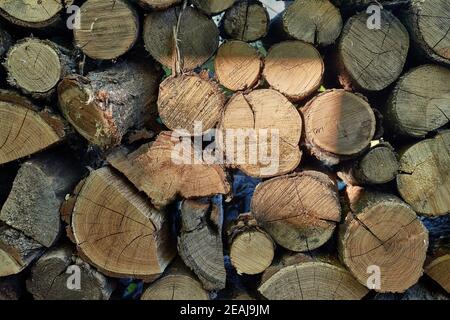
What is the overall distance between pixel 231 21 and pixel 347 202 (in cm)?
106

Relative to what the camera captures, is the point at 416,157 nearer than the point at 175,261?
Yes

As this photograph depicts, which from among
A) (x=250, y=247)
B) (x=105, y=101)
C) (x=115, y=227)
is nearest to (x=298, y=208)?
(x=250, y=247)

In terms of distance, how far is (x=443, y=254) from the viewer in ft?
7.00

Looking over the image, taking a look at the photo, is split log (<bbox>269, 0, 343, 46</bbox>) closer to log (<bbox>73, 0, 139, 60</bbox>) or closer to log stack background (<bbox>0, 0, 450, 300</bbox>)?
log stack background (<bbox>0, 0, 450, 300</bbox>)

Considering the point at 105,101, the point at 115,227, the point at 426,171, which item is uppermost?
the point at 105,101

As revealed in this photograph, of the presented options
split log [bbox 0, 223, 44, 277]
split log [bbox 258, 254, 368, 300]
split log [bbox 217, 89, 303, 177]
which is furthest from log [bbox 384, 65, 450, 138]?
split log [bbox 0, 223, 44, 277]

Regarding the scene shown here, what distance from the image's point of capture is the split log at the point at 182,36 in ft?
6.47

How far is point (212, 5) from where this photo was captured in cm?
195

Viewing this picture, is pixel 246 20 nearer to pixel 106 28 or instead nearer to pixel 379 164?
pixel 106 28

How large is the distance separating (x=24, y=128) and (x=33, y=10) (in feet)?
1.77

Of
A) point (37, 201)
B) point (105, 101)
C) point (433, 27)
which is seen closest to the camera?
point (105, 101)

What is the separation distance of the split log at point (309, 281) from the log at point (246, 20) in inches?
43.6

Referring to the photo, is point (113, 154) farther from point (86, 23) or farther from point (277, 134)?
point (277, 134)
